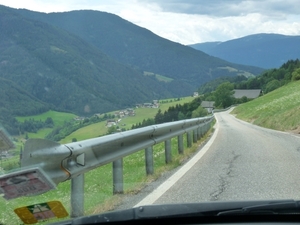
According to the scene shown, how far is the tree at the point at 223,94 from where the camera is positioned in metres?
118

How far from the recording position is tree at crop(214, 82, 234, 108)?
387 feet

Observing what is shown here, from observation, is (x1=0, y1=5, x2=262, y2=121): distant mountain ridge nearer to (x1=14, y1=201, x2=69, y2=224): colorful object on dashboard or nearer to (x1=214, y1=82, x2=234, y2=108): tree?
(x1=14, y1=201, x2=69, y2=224): colorful object on dashboard

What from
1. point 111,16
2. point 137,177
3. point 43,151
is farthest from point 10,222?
point 111,16

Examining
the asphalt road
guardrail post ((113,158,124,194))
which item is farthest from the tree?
guardrail post ((113,158,124,194))

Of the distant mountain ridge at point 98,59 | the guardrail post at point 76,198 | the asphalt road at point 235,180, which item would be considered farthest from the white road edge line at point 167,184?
the distant mountain ridge at point 98,59

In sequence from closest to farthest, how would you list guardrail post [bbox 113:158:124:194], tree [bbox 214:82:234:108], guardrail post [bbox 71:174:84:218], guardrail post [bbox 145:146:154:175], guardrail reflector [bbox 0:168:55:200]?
guardrail reflector [bbox 0:168:55:200] → guardrail post [bbox 71:174:84:218] → guardrail post [bbox 113:158:124:194] → guardrail post [bbox 145:146:154:175] → tree [bbox 214:82:234:108]

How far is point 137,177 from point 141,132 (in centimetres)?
104

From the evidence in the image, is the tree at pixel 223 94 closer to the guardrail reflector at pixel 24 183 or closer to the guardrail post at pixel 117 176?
the guardrail post at pixel 117 176

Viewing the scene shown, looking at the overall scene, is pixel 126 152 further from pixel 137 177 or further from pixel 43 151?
pixel 43 151

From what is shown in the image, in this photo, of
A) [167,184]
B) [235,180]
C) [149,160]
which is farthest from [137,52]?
[167,184]

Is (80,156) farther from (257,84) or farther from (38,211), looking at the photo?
(257,84)

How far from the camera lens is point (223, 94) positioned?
393 ft

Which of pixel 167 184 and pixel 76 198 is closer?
pixel 76 198

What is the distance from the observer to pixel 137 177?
30.1 feet
